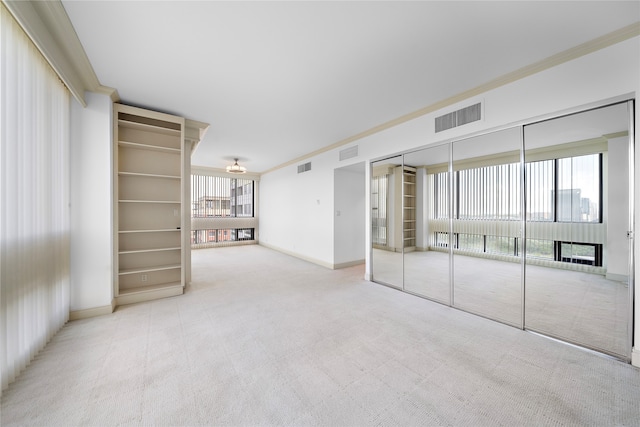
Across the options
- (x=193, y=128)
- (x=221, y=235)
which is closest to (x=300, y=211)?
(x=193, y=128)

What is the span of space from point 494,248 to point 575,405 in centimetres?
257

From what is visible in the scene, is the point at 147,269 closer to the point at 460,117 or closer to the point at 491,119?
the point at 460,117

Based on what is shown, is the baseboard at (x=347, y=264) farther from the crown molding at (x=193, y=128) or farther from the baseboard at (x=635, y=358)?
the baseboard at (x=635, y=358)

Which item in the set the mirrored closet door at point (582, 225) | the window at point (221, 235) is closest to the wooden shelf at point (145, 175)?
the mirrored closet door at point (582, 225)

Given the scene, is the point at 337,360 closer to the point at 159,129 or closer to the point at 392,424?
the point at 392,424

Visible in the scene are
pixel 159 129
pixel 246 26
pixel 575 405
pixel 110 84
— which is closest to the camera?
pixel 575 405

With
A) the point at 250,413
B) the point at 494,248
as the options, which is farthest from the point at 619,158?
the point at 250,413

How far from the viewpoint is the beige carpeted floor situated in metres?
1.60

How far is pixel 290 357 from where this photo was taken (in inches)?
87.8

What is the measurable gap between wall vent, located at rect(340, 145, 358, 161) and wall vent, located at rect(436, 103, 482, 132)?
1792 millimetres

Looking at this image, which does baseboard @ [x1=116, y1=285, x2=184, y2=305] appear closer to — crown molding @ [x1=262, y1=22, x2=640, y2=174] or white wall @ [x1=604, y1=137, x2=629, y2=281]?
crown molding @ [x1=262, y1=22, x2=640, y2=174]

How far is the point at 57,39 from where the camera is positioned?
2.14m

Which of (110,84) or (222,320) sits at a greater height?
(110,84)

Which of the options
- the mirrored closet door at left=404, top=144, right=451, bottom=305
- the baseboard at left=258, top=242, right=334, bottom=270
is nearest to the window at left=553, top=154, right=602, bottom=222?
the mirrored closet door at left=404, top=144, right=451, bottom=305
